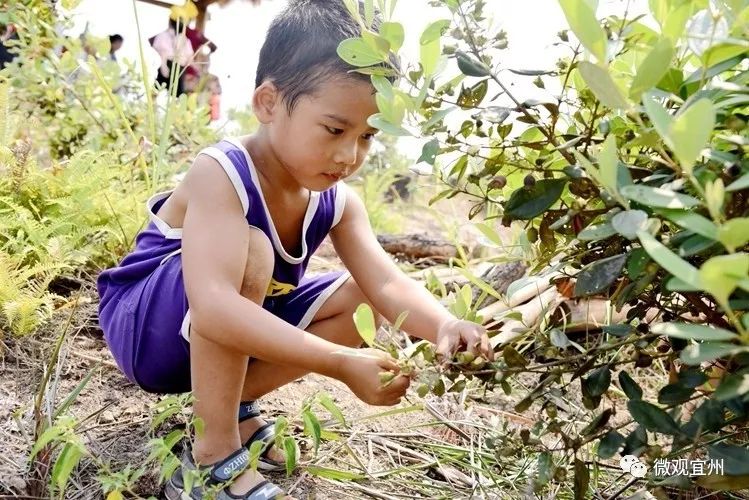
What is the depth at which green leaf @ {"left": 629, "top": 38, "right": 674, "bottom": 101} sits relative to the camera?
2.77ft

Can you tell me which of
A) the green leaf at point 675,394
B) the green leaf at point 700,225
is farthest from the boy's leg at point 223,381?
the green leaf at point 700,225

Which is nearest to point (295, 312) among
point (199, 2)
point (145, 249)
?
point (145, 249)

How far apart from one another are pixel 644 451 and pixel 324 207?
1.09m

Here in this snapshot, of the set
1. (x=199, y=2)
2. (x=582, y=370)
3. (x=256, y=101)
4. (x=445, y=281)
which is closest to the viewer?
(x=582, y=370)

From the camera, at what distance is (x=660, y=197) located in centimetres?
83

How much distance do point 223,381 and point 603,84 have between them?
1102mm

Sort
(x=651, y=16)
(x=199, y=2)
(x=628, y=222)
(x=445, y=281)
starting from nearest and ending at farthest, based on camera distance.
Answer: (x=628, y=222), (x=651, y=16), (x=445, y=281), (x=199, y=2)

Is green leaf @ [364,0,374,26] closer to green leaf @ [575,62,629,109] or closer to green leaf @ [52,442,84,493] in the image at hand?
green leaf @ [575,62,629,109]

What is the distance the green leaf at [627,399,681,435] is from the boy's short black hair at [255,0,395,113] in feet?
2.93

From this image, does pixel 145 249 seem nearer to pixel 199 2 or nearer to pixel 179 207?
pixel 179 207

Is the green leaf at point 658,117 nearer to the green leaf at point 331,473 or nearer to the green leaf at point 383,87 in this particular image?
the green leaf at point 383,87

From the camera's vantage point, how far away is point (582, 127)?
1273 millimetres

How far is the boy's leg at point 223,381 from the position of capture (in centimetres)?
169

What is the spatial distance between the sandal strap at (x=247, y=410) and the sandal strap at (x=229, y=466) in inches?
9.5
